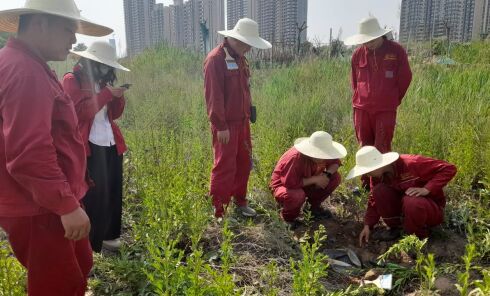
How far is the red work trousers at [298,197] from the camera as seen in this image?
324cm

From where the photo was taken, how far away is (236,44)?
3219mm

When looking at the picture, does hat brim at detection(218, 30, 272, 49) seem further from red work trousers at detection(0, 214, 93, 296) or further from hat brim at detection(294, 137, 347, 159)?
red work trousers at detection(0, 214, 93, 296)

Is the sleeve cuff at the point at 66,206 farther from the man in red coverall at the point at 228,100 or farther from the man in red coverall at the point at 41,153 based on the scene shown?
the man in red coverall at the point at 228,100

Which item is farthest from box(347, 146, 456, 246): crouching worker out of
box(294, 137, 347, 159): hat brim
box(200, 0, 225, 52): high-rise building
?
box(200, 0, 225, 52): high-rise building

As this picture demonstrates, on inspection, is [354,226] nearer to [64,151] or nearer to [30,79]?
[64,151]

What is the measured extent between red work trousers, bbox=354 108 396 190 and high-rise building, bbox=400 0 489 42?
21.4 ft

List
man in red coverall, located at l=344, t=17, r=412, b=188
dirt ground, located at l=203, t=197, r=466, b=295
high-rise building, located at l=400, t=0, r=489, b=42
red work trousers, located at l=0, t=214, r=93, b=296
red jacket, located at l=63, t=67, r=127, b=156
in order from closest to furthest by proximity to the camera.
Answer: red work trousers, located at l=0, t=214, r=93, b=296 < red jacket, located at l=63, t=67, r=127, b=156 < dirt ground, located at l=203, t=197, r=466, b=295 < man in red coverall, located at l=344, t=17, r=412, b=188 < high-rise building, located at l=400, t=0, r=489, b=42

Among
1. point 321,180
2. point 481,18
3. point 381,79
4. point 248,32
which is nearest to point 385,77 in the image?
point 381,79

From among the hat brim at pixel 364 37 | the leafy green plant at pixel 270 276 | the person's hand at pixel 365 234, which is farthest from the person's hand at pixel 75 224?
the hat brim at pixel 364 37

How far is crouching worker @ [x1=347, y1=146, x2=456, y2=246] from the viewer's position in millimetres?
2838

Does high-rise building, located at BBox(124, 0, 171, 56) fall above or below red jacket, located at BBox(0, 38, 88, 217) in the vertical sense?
above

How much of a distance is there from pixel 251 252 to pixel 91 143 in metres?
1.35

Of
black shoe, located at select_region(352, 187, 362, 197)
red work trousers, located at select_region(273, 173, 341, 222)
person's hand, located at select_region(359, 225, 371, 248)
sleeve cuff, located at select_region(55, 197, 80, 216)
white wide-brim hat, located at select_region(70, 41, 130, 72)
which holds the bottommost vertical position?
person's hand, located at select_region(359, 225, 371, 248)

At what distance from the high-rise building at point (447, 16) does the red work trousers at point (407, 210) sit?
24.7ft
